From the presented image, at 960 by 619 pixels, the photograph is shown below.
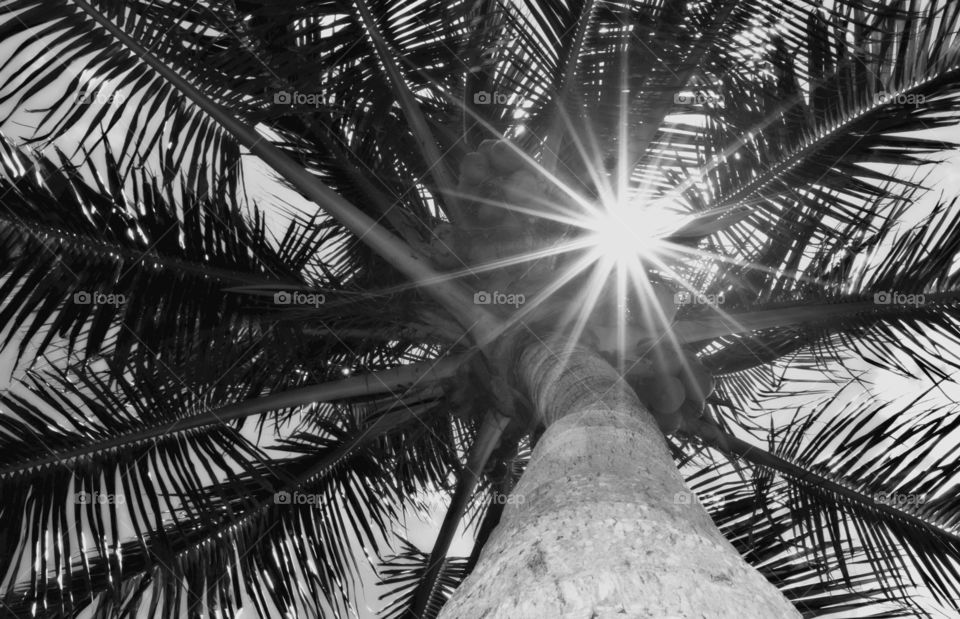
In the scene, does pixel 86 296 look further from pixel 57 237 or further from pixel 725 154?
pixel 725 154

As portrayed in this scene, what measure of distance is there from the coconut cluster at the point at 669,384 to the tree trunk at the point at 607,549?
87 centimetres

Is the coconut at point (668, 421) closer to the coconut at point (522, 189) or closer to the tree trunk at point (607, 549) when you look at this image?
the tree trunk at point (607, 549)

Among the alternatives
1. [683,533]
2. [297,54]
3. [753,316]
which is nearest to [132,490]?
[297,54]

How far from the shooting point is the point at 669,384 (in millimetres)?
2676

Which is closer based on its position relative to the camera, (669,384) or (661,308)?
(669,384)

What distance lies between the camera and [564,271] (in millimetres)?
3234

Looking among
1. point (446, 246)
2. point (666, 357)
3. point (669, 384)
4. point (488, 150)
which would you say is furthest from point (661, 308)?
point (488, 150)

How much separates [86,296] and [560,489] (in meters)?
2.75

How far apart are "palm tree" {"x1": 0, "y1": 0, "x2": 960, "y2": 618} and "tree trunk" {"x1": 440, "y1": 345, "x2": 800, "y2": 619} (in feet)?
3.01

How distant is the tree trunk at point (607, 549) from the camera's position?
962mm

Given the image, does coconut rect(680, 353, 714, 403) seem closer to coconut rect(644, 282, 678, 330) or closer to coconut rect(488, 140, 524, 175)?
coconut rect(644, 282, 678, 330)

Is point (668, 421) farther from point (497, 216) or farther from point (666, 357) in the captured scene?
point (497, 216)

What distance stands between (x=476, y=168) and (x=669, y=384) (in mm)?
1388

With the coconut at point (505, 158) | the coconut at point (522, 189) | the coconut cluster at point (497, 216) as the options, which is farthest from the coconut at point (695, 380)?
the coconut at point (505, 158)
